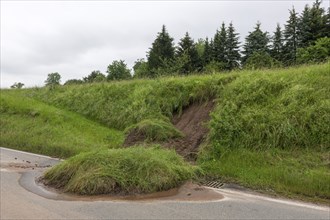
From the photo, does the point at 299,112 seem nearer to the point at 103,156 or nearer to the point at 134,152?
the point at 134,152

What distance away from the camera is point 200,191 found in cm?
732

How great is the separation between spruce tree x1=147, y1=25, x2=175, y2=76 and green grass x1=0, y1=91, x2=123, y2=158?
3070 cm

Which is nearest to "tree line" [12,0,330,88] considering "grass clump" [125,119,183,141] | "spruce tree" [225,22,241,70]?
"spruce tree" [225,22,241,70]

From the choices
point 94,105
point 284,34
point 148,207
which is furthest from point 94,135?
point 284,34

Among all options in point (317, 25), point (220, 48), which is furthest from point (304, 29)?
point (220, 48)

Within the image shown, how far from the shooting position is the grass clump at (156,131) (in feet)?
36.9

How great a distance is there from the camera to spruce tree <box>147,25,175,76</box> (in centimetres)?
4865

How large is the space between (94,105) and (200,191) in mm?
11263

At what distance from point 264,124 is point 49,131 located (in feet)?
30.5

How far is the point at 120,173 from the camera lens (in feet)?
24.8

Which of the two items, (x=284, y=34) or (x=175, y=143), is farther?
(x=284, y=34)

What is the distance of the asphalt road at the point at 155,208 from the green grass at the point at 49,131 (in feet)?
16.4

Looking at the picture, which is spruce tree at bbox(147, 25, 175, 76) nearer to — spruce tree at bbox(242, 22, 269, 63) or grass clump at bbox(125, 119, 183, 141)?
spruce tree at bbox(242, 22, 269, 63)

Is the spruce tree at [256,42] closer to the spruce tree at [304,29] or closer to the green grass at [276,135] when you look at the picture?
the spruce tree at [304,29]
